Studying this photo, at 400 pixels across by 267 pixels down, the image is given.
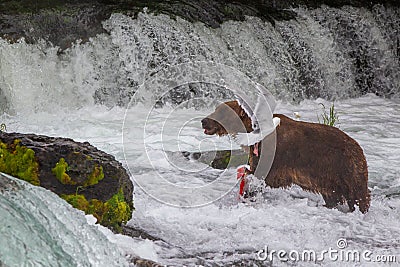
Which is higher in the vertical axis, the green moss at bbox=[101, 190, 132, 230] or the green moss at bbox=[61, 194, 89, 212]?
Result: the green moss at bbox=[61, 194, 89, 212]

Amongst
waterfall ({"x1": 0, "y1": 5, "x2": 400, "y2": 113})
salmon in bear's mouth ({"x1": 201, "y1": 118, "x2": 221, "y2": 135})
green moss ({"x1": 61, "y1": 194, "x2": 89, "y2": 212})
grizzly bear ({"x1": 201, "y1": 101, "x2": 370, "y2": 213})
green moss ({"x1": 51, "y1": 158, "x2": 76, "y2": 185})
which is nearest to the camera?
green moss ({"x1": 61, "y1": 194, "x2": 89, "y2": 212})

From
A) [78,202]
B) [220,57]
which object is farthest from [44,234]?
[220,57]

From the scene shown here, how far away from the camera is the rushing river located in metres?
4.12

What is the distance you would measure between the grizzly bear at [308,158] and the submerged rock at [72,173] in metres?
0.91

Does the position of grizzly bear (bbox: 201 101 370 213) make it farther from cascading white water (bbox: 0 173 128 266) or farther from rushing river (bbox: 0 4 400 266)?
cascading white water (bbox: 0 173 128 266)

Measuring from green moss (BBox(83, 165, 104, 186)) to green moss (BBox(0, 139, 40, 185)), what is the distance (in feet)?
0.96

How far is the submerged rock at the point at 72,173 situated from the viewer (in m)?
3.78

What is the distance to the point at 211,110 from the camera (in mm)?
9430

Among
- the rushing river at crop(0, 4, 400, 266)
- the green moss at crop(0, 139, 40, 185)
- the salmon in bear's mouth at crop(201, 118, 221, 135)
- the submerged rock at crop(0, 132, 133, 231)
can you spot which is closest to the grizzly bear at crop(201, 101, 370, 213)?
the salmon in bear's mouth at crop(201, 118, 221, 135)

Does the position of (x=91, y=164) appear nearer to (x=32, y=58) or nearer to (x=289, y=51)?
(x=32, y=58)

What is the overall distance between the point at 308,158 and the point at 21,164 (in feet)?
6.14

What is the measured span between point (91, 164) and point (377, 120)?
642cm

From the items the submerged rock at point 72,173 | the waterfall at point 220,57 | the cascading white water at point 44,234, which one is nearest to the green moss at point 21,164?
the submerged rock at point 72,173

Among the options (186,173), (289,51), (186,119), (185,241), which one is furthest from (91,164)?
(289,51)
